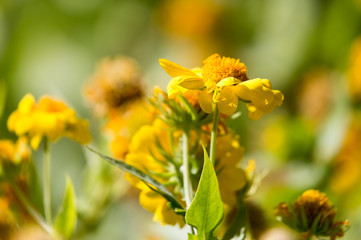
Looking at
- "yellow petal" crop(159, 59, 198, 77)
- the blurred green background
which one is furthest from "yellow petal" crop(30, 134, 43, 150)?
the blurred green background

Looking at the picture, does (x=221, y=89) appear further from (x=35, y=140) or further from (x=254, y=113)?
(x=35, y=140)

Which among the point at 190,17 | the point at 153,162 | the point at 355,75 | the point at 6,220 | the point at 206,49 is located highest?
the point at 190,17

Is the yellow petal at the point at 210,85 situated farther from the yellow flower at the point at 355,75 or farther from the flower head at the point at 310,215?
the yellow flower at the point at 355,75

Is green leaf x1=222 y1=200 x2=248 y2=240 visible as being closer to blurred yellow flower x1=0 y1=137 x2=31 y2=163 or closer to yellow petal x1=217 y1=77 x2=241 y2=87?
yellow petal x1=217 y1=77 x2=241 y2=87

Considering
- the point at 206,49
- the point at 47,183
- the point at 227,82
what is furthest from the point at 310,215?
the point at 206,49

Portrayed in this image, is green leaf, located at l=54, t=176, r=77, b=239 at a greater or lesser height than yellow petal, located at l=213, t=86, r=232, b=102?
lesser

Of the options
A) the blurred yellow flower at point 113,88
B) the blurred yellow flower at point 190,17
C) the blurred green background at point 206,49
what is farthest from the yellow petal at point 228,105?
the blurred yellow flower at point 190,17

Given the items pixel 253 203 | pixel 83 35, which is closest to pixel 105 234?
pixel 253 203
